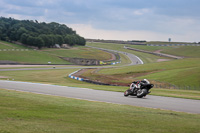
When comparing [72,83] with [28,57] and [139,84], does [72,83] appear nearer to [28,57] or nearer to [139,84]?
[139,84]

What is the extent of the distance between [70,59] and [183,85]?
234 feet

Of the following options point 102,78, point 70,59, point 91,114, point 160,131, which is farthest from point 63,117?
point 70,59

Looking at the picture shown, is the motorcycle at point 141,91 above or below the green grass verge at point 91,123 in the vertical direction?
below

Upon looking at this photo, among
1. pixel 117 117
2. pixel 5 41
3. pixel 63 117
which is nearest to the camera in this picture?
pixel 63 117

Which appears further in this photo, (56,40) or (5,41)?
(56,40)

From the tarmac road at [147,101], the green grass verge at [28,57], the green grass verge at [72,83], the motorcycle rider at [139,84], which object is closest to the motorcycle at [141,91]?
the motorcycle rider at [139,84]

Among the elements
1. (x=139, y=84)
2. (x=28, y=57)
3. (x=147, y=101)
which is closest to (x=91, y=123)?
(x=147, y=101)

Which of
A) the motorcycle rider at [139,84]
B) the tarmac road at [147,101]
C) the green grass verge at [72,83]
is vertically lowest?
the green grass verge at [72,83]

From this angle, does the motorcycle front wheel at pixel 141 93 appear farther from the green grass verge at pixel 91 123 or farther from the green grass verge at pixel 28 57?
the green grass verge at pixel 28 57

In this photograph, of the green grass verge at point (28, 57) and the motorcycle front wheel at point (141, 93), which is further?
the green grass verge at point (28, 57)

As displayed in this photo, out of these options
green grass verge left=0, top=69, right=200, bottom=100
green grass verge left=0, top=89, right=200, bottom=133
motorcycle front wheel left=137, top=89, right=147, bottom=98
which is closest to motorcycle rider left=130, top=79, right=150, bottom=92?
motorcycle front wheel left=137, top=89, right=147, bottom=98

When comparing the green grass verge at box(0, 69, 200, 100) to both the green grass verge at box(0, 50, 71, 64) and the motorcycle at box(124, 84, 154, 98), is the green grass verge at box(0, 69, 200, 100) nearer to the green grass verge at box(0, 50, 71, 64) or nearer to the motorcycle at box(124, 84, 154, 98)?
the motorcycle at box(124, 84, 154, 98)

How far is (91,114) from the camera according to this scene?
1247 cm

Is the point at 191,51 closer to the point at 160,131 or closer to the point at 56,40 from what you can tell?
the point at 56,40
